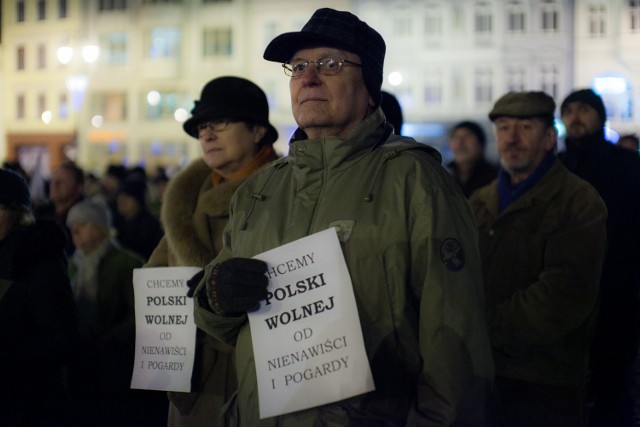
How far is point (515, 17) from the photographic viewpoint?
44.0 meters

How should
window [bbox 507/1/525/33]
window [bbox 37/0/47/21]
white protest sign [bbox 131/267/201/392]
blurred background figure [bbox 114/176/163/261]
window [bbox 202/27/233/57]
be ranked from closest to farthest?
white protest sign [bbox 131/267/201/392] < blurred background figure [bbox 114/176/163/261] < window [bbox 507/1/525/33] < window [bbox 202/27/233/57] < window [bbox 37/0/47/21]

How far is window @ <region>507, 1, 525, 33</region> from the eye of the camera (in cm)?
4381

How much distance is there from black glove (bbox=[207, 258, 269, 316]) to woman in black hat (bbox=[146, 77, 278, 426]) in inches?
46.0

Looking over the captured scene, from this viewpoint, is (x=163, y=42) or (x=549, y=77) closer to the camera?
(x=549, y=77)

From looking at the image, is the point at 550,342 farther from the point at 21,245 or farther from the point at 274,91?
the point at 274,91

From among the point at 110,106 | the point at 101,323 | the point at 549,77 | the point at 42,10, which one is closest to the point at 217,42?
the point at 110,106

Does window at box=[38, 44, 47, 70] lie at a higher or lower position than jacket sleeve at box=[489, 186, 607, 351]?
higher

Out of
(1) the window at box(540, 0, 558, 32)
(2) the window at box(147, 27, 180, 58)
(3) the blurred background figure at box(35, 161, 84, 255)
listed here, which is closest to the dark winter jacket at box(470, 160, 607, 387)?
(3) the blurred background figure at box(35, 161, 84, 255)

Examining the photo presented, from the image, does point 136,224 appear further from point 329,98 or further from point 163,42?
point 163,42

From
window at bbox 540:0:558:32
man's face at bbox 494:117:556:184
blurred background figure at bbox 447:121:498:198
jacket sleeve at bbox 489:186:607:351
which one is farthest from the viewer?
window at bbox 540:0:558:32

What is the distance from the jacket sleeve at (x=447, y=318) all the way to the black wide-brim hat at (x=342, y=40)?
45 cm

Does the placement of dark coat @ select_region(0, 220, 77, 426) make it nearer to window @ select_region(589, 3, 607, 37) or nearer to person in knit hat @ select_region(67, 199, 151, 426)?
person in knit hat @ select_region(67, 199, 151, 426)

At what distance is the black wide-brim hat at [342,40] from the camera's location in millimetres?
2566

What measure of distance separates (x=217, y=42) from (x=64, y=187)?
39673 millimetres
